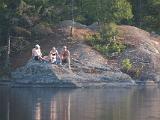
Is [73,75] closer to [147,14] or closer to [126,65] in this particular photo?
[126,65]

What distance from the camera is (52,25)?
156ft

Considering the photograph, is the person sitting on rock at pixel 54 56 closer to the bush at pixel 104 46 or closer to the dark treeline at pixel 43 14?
the bush at pixel 104 46

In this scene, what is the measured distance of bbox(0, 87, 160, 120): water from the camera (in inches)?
967

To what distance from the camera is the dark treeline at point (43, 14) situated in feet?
149

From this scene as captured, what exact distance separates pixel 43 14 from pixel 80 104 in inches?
735

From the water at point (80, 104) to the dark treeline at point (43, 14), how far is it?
8416 millimetres

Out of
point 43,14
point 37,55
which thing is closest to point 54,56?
point 37,55

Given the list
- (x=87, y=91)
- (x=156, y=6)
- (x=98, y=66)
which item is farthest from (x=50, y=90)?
(x=156, y=6)

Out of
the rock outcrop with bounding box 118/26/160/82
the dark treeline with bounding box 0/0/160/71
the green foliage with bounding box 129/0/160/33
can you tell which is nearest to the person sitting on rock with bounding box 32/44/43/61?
the dark treeline with bounding box 0/0/160/71

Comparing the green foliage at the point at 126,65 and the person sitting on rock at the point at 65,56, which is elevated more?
the person sitting on rock at the point at 65,56

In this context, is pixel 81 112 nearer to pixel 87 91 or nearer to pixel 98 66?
pixel 87 91

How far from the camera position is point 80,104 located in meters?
28.8

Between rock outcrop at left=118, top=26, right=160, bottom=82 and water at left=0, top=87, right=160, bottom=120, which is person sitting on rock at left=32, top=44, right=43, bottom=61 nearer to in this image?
water at left=0, top=87, right=160, bottom=120

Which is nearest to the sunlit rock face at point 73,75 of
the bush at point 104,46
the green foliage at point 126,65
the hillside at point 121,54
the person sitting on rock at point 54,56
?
the hillside at point 121,54
